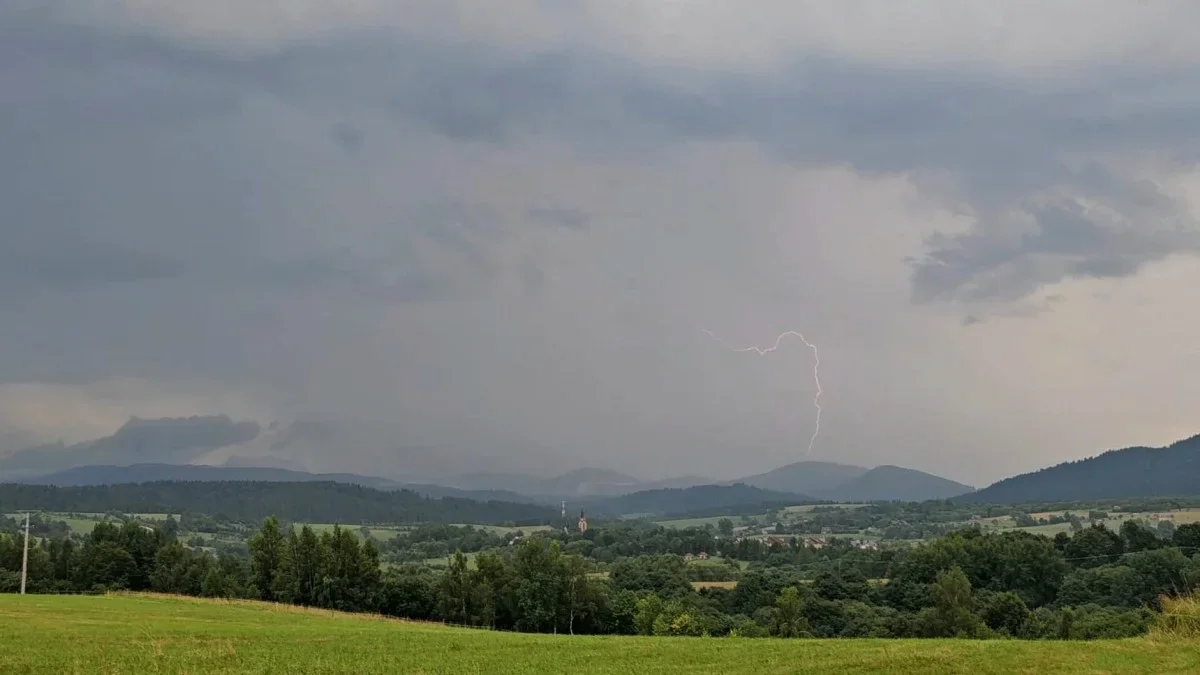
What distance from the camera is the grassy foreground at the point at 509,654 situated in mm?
23281

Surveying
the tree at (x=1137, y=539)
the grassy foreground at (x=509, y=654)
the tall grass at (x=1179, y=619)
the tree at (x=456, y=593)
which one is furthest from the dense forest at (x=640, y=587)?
the grassy foreground at (x=509, y=654)

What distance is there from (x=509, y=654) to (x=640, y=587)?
99.1 meters

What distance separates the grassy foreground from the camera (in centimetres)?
2328

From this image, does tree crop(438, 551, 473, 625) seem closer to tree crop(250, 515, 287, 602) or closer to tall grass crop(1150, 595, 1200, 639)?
tree crop(250, 515, 287, 602)

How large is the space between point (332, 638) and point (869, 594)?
9534cm

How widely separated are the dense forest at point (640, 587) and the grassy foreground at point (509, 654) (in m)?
58.5

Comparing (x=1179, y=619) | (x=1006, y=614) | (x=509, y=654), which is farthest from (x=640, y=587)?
(x=1179, y=619)

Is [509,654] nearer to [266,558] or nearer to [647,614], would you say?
[647,614]

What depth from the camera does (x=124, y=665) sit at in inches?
1030

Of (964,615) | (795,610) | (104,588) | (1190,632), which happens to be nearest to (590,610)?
(795,610)

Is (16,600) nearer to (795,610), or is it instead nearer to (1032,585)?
(795,610)

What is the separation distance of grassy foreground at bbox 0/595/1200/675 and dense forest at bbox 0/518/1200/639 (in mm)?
58480

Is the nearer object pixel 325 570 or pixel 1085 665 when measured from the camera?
pixel 1085 665

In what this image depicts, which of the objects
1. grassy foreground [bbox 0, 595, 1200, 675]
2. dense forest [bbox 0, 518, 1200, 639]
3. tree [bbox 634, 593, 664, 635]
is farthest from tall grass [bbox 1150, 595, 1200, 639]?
tree [bbox 634, 593, 664, 635]
